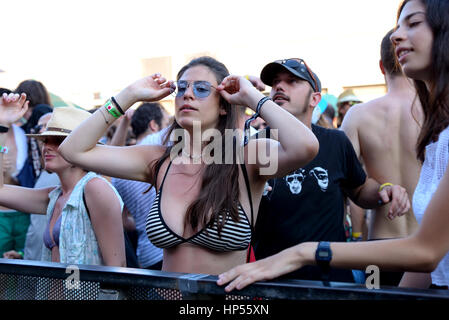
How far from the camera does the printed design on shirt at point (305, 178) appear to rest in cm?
292

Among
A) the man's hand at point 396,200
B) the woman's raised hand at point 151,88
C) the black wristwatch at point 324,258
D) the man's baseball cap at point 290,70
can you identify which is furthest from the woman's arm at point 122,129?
the black wristwatch at point 324,258

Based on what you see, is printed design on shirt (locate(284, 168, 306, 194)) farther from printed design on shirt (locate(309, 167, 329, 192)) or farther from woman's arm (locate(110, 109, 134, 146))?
woman's arm (locate(110, 109, 134, 146))

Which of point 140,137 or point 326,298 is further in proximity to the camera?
point 140,137

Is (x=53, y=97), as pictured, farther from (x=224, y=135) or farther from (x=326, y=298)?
(x=326, y=298)

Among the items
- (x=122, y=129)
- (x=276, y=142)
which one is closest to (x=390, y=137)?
(x=276, y=142)

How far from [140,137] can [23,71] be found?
15.5 metres

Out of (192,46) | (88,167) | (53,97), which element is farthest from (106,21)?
(88,167)

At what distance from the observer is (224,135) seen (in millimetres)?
2639

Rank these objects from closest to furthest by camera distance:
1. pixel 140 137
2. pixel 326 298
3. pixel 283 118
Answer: pixel 326 298, pixel 283 118, pixel 140 137

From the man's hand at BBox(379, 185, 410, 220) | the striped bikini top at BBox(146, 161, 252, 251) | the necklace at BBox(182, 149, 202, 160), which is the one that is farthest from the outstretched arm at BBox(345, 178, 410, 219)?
the necklace at BBox(182, 149, 202, 160)

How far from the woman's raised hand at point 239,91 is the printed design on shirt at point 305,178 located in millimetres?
685

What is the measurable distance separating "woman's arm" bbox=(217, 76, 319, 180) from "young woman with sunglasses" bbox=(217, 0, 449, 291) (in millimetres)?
508

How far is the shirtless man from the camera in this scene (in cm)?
338
